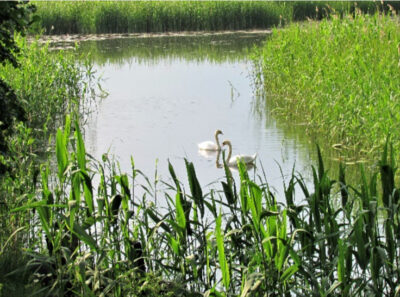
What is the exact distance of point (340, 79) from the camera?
878 centimetres

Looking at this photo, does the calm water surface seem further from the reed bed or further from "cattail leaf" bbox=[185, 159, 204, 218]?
the reed bed

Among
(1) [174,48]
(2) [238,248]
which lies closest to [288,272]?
(2) [238,248]

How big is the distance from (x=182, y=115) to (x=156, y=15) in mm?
12001

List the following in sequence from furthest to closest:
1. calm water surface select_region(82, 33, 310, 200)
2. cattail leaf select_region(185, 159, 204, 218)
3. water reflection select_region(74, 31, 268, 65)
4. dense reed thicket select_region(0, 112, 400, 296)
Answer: water reflection select_region(74, 31, 268, 65) < calm water surface select_region(82, 33, 310, 200) < cattail leaf select_region(185, 159, 204, 218) < dense reed thicket select_region(0, 112, 400, 296)

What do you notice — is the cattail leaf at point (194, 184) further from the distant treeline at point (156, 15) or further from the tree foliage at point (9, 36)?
the distant treeline at point (156, 15)

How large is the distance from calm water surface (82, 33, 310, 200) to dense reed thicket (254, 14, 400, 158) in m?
0.43

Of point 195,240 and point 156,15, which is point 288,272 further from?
point 156,15

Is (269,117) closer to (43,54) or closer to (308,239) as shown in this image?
(43,54)

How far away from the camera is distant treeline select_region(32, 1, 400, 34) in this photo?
22.0 metres

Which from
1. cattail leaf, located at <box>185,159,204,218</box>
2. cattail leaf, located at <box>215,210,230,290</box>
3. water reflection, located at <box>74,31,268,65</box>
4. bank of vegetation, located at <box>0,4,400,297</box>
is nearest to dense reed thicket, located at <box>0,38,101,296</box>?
bank of vegetation, located at <box>0,4,400,297</box>

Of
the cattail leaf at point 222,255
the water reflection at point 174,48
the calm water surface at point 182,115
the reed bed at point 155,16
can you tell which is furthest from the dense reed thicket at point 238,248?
the reed bed at point 155,16

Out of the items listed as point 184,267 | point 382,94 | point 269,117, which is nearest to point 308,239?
point 184,267

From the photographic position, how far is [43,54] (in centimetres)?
1038

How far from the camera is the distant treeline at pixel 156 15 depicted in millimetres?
22016
